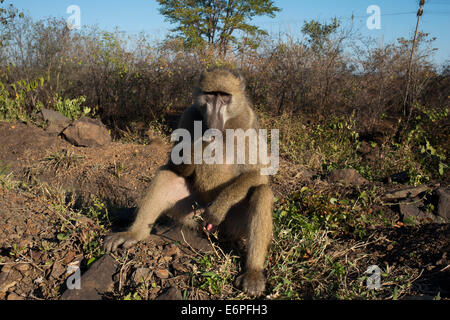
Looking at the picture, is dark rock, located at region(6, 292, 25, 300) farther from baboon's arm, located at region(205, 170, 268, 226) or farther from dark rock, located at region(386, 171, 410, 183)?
dark rock, located at region(386, 171, 410, 183)

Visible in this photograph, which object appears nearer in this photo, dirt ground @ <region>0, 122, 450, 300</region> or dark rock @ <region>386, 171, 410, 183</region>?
dirt ground @ <region>0, 122, 450, 300</region>

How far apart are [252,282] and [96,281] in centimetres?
111

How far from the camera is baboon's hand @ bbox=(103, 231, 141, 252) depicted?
2.75 m

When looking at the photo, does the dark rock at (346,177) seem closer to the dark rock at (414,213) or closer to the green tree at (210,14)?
the dark rock at (414,213)

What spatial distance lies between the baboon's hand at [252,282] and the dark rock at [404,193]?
245 centimetres

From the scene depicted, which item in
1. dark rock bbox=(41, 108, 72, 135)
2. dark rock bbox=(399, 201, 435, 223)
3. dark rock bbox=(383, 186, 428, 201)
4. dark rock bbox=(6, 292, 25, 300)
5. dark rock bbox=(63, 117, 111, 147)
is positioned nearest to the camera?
dark rock bbox=(6, 292, 25, 300)

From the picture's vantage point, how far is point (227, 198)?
2.62 metres

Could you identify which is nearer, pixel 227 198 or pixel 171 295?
pixel 171 295

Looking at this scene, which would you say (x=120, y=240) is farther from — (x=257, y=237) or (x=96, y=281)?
(x=257, y=237)

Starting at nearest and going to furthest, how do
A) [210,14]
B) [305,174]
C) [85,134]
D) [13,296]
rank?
1. [13,296]
2. [305,174]
3. [85,134]
4. [210,14]

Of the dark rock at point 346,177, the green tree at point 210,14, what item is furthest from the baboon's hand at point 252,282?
the green tree at point 210,14

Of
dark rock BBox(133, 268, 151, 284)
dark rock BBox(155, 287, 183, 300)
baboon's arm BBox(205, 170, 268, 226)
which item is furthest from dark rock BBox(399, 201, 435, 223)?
dark rock BBox(133, 268, 151, 284)

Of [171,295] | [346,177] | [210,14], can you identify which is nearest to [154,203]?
[171,295]

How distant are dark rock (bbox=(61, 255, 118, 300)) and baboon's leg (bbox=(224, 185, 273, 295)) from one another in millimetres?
945
